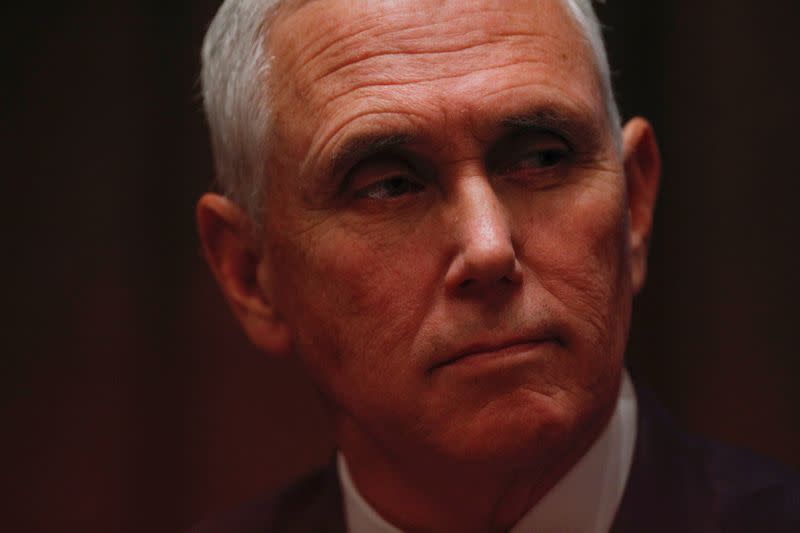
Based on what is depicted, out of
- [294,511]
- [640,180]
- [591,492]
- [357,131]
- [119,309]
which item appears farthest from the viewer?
[119,309]

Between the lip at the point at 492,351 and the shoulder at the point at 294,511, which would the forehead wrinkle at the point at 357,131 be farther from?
the shoulder at the point at 294,511

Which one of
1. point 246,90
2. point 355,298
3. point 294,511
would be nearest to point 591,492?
point 355,298

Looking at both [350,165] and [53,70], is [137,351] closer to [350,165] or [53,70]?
[53,70]

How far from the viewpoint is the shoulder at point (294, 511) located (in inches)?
74.7

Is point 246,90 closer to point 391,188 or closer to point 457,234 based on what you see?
point 391,188

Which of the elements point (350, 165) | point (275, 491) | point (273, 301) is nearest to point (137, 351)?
point (275, 491)

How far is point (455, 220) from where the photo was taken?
4.68 ft

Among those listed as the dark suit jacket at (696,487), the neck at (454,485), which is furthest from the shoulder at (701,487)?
the neck at (454,485)

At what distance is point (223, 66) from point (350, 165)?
0.42 meters

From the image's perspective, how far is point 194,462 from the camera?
257 centimetres

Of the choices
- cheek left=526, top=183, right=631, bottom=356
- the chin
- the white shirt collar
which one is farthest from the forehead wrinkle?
the white shirt collar

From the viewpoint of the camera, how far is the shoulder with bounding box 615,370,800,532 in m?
1.56

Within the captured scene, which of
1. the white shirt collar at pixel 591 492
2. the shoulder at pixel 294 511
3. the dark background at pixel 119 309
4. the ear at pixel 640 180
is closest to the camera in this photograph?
the white shirt collar at pixel 591 492

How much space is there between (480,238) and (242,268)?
1.91ft
